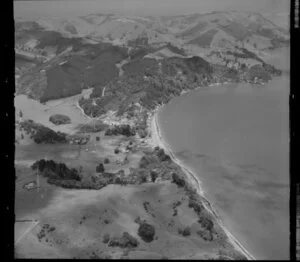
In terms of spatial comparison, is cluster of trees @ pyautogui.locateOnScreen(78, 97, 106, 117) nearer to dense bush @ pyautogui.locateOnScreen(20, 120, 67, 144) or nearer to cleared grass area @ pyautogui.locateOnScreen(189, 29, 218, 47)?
dense bush @ pyautogui.locateOnScreen(20, 120, 67, 144)

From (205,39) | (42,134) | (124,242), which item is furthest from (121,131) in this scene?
(205,39)

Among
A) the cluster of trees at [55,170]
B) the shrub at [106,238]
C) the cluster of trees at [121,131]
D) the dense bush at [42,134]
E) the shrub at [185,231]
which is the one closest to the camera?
the shrub at [106,238]

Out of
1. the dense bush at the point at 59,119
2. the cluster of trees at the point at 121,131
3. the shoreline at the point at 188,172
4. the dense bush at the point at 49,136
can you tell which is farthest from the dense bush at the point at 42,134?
the shoreline at the point at 188,172

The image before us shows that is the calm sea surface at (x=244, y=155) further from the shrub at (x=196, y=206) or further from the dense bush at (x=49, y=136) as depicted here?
the dense bush at (x=49, y=136)

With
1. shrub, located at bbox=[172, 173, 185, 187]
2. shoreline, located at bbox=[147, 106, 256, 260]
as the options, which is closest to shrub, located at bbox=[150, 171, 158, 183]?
shrub, located at bbox=[172, 173, 185, 187]
